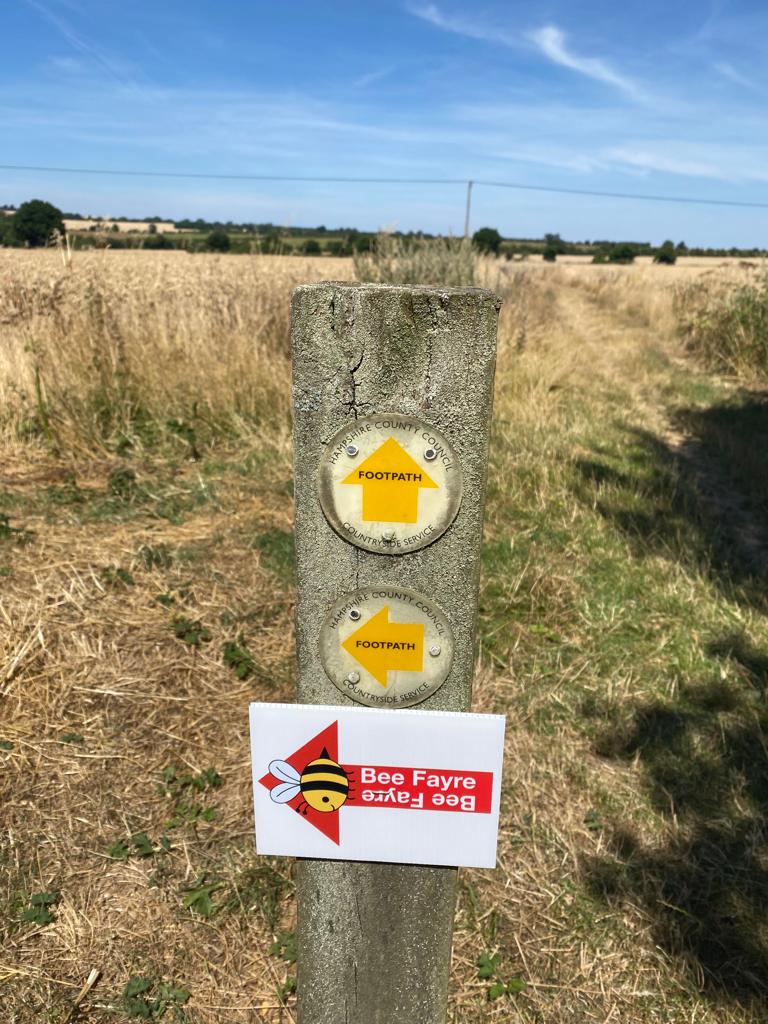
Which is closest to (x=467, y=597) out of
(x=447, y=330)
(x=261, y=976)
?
(x=447, y=330)

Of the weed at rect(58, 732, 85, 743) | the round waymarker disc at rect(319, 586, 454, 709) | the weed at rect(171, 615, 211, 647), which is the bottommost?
the weed at rect(58, 732, 85, 743)

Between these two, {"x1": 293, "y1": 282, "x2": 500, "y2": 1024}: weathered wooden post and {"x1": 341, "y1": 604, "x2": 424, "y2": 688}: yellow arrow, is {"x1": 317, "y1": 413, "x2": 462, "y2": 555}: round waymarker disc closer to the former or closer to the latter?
{"x1": 293, "y1": 282, "x2": 500, "y2": 1024}: weathered wooden post

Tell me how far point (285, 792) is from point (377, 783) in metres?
0.16

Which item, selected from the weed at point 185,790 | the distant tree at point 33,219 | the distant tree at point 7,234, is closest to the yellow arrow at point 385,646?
the weed at point 185,790

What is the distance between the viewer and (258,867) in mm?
2270

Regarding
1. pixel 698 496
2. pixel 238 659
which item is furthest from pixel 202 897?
pixel 698 496

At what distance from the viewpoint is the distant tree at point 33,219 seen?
7.45 meters

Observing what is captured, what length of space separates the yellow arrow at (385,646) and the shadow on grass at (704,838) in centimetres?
147

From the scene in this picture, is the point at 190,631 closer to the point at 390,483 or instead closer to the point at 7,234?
the point at 390,483

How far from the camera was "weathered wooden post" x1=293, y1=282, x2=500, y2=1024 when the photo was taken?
1.10 metres

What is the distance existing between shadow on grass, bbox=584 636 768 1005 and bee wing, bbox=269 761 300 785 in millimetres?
1419

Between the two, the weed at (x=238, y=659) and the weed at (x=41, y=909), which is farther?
the weed at (x=238, y=659)

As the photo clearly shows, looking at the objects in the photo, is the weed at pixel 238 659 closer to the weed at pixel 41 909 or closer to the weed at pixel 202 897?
the weed at pixel 202 897

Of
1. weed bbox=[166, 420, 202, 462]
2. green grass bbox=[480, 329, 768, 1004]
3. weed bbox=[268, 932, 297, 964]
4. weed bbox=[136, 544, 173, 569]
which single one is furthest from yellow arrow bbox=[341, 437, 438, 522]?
weed bbox=[166, 420, 202, 462]
